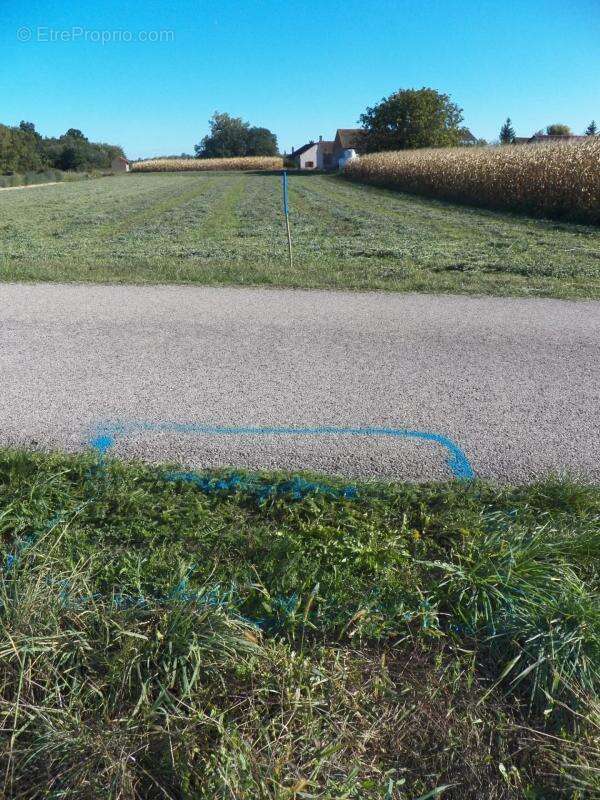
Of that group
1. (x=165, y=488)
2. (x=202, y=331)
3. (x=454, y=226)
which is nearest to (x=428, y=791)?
(x=165, y=488)

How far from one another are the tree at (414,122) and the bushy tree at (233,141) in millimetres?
46132

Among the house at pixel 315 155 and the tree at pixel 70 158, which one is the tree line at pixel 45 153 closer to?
the tree at pixel 70 158

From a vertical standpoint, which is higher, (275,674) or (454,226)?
(454,226)

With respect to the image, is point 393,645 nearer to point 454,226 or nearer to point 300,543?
point 300,543

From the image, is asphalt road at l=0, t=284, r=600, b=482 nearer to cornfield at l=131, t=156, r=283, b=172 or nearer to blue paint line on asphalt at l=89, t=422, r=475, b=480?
blue paint line on asphalt at l=89, t=422, r=475, b=480

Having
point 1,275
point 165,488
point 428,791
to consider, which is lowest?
point 428,791

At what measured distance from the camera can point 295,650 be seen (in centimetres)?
220

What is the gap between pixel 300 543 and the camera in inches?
109

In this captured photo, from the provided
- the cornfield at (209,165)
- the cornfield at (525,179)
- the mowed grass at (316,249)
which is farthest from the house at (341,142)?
the mowed grass at (316,249)

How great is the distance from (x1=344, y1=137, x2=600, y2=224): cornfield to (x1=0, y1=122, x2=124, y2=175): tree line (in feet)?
227

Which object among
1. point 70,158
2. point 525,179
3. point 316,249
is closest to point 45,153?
point 70,158

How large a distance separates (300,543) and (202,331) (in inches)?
147

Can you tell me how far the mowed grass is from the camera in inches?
333

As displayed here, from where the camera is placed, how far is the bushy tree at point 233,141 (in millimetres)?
110062
